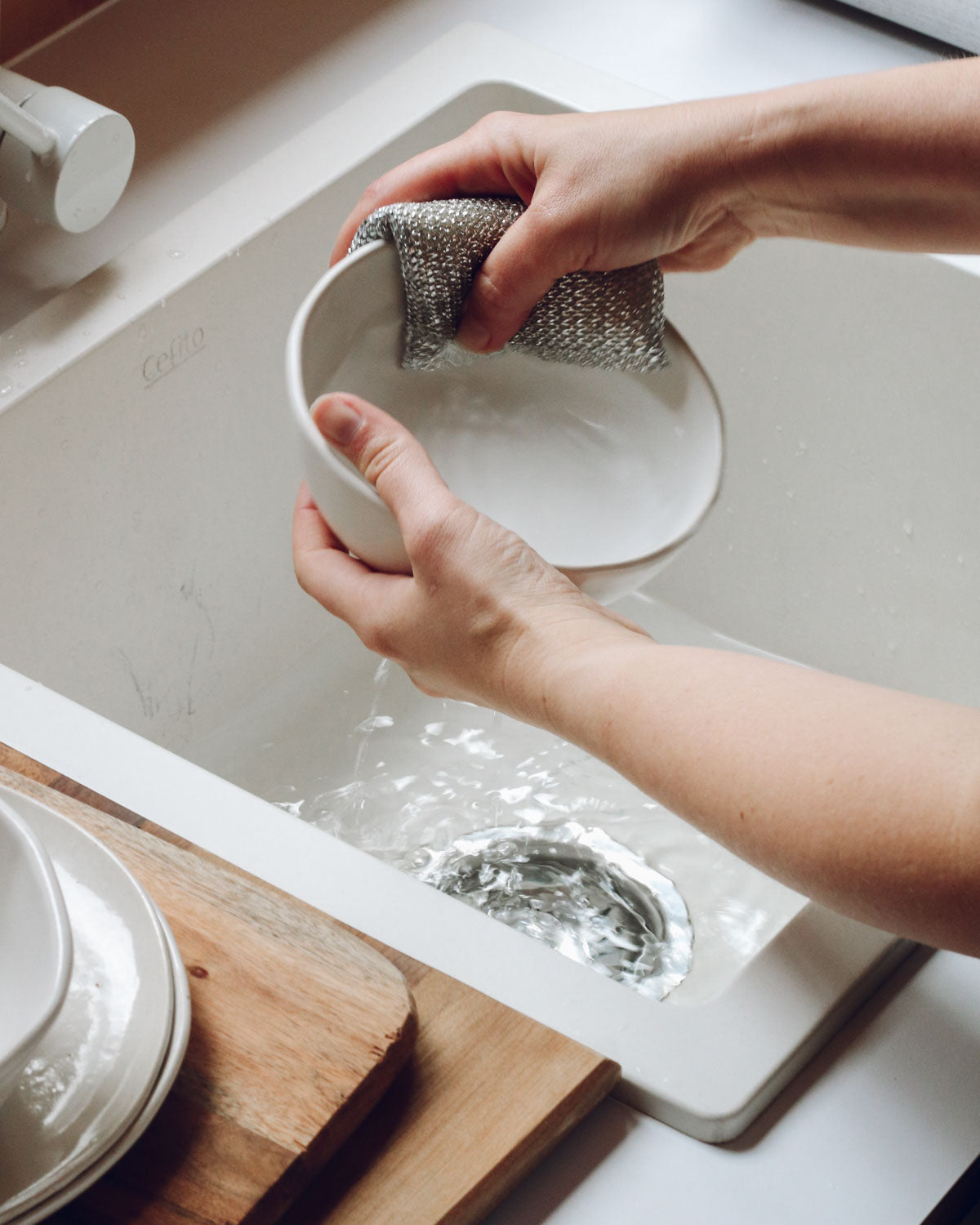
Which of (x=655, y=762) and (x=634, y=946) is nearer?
(x=655, y=762)

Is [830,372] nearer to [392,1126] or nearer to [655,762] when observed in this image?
[655,762]

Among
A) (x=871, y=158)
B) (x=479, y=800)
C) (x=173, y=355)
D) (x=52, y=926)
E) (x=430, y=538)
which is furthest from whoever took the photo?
(x=479, y=800)

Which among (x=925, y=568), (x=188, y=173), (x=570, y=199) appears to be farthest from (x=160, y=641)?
(x=925, y=568)

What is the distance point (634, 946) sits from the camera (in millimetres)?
799

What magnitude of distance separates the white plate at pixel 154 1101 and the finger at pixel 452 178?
0.40m

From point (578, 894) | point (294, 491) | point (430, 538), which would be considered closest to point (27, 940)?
point (430, 538)

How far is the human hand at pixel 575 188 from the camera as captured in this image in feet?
2.09

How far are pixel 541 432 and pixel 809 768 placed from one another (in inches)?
12.3

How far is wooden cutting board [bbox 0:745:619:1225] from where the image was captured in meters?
0.42

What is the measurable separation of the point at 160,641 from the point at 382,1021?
1.56 ft

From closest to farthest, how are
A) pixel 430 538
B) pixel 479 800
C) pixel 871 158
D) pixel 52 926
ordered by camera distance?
pixel 52 926
pixel 430 538
pixel 871 158
pixel 479 800

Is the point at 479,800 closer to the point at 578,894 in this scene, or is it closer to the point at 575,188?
the point at 578,894

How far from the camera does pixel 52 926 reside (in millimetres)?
372

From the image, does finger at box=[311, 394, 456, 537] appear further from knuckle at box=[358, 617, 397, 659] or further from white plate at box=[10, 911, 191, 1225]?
white plate at box=[10, 911, 191, 1225]
